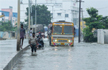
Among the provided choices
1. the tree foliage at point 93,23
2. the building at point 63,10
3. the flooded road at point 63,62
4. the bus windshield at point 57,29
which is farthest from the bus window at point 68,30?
the building at point 63,10

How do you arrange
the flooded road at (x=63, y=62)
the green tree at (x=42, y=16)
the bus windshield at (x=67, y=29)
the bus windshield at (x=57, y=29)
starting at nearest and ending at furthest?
the flooded road at (x=63, y=62), the bus windshield at (x=67, y=29), the bus windshield at (x=57, y=29), the green tree at (x=42, y=16)

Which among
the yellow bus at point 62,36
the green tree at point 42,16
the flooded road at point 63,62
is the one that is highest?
the green tree at point 42,16

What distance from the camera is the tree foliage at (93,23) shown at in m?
43.7

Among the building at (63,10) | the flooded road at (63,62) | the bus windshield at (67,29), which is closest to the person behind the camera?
Answer: the flooded road at (63,62)

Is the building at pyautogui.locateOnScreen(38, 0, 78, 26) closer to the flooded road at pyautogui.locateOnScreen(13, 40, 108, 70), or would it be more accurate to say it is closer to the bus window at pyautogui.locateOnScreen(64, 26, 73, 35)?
the bus window at pyautogui.locateOnScreen(64, 26, 73, 35)

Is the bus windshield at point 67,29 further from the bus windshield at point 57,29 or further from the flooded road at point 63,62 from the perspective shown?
the flooded road at point 63,62

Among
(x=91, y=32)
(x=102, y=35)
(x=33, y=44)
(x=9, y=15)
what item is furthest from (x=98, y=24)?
(x=9, y=15)

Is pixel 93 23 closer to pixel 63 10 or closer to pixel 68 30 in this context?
pixel 68 30

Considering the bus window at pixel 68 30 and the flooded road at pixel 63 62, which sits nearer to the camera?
the flooded road at pixel 63 62

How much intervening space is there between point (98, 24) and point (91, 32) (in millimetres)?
1755

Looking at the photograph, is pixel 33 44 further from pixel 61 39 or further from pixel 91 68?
pixel 61 39

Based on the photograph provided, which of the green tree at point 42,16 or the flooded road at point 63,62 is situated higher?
the green tree at point 42,16

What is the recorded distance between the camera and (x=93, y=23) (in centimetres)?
4334

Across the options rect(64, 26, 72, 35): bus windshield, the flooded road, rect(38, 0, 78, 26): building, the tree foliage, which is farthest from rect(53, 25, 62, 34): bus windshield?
rect(38, 0, 78, 26): building
